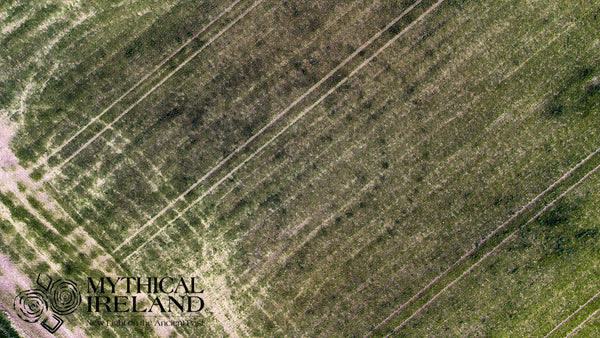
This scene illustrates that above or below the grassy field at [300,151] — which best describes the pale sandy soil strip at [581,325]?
below

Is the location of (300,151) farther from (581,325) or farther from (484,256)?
(581,325)

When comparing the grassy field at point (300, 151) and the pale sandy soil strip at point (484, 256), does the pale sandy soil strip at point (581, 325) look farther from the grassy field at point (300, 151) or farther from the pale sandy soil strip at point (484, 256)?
the pale sandy soil strip at point (484, 256)

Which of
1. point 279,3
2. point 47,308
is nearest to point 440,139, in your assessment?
point 279,3

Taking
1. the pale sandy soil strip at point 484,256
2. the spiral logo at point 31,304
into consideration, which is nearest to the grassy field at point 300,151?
the pale sandy soil strip at point 484,256

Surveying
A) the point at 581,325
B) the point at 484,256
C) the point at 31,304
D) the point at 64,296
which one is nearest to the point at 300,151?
the point at 484,256

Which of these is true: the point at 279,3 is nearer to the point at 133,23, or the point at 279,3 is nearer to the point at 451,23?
the point at 133,23

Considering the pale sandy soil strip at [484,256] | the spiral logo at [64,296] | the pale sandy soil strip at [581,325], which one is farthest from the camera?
the pale sandy soil strip at [581,325]

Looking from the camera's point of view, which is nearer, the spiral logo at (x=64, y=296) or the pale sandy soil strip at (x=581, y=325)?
the spiral logo at (x=64, y=296)
